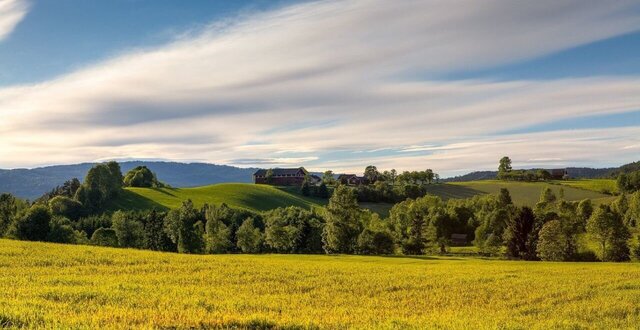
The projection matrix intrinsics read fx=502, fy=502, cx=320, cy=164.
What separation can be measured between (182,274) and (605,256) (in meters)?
79.3

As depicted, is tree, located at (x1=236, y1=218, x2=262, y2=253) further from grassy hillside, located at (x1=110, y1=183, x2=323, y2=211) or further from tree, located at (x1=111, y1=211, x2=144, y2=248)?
grassy hillside, located at (x1=110, y1=183, x2=323, y2=211)

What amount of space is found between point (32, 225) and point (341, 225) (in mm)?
55489

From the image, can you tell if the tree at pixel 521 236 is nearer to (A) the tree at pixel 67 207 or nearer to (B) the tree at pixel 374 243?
(B) the tree at pixel 374 243

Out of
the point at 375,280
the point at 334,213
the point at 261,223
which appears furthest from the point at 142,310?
the point at 261,223

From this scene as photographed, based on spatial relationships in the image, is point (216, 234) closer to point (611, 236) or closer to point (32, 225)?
point (32, 225)

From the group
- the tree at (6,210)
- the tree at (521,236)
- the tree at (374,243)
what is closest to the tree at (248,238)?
the tree at (374,243)

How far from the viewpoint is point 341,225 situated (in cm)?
9631

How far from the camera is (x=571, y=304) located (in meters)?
26.8

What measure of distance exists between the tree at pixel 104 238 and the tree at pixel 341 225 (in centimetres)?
4647

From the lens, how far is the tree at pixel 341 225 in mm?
95613

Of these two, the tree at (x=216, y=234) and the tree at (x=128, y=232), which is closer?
the tree at (x=216, y=234)

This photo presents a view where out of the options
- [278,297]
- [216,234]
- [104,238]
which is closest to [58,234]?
[104,238]

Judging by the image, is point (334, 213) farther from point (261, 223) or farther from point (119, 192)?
point (119, 192)

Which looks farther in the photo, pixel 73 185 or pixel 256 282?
pixel 73 185
